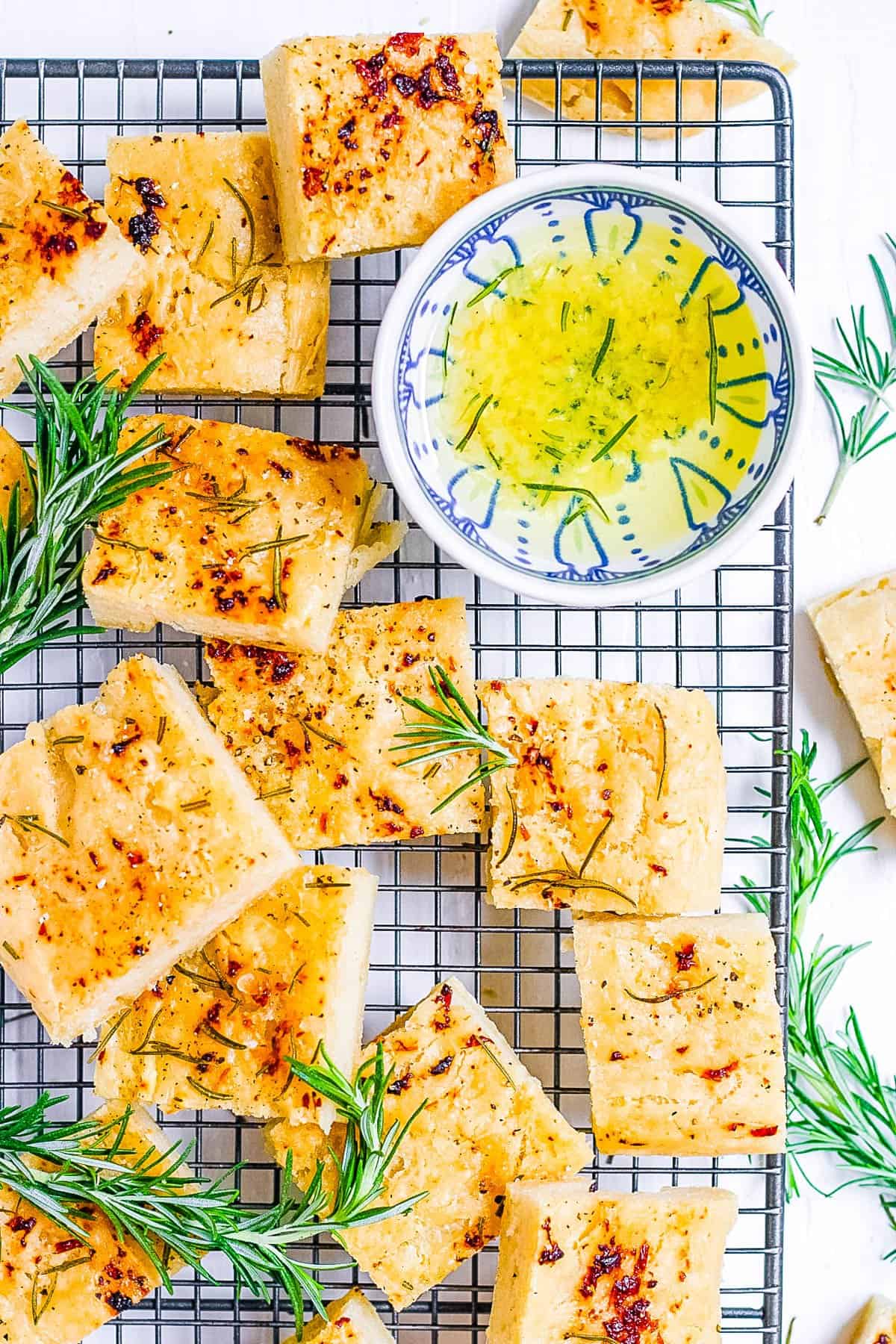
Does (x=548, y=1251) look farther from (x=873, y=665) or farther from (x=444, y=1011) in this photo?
(x=873, y=665)

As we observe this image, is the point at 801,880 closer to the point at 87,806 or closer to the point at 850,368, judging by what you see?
the point at 850,368

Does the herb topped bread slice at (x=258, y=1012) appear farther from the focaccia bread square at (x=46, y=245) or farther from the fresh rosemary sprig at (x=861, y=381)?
the fresh rosemary sprig at (x=861, y=381)

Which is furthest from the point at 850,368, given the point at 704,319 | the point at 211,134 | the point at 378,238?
the point at 211,134

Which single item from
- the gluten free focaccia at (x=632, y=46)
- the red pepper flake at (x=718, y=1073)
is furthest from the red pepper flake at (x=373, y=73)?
the red pepper flake at (x=718, y=1073)

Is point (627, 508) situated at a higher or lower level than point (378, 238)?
lower

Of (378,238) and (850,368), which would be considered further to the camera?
(850,368)
